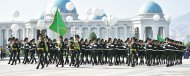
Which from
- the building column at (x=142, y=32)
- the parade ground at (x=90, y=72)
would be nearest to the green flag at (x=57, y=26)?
the parade ground at (x=90, y=72)

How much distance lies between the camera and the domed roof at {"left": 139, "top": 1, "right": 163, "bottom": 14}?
5217 inches

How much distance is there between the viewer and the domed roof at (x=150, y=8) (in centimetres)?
13250

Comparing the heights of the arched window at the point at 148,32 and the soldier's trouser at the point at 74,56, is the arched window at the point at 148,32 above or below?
above

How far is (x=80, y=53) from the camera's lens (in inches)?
1431

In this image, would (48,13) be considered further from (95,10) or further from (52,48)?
(52,48)

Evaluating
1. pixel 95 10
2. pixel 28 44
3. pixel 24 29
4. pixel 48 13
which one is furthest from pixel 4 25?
pixel 28 44

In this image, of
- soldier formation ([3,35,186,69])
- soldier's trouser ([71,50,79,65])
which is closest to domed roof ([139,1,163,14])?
soldier formation ([3,35,186,69])

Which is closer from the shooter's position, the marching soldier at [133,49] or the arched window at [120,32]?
the marching soldier at [133,49]

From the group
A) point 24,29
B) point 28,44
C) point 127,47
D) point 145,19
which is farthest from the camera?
point 24,29

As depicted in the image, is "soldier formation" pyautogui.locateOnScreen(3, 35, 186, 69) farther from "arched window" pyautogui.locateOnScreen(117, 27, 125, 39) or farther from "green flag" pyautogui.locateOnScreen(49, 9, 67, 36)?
"arched window" pyautogui.locateOnScreen(117, 27, 125, 39)

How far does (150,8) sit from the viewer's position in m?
133

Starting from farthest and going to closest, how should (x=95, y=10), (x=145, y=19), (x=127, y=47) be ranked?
(x=145, y=19)
(x=95, y=10)
(x=127, y=47)

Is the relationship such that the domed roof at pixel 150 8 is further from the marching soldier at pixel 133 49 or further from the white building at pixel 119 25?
the marching soldier at pixel 133 49

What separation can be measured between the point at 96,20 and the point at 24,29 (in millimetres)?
20062
